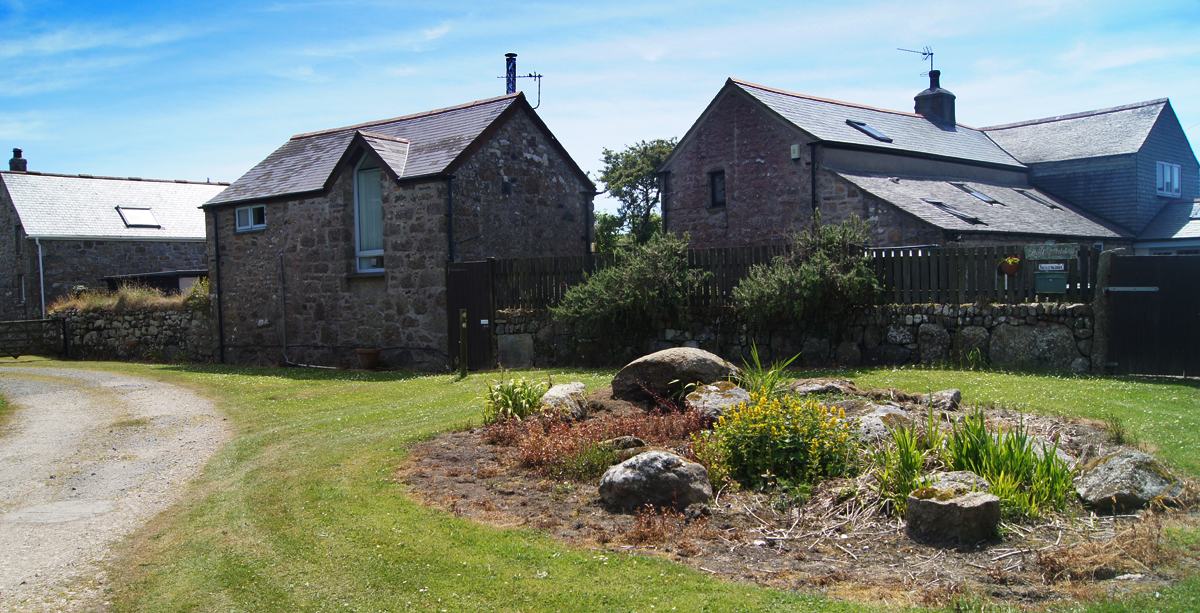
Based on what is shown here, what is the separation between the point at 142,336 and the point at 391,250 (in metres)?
11.6

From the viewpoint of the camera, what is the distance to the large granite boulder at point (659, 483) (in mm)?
6328

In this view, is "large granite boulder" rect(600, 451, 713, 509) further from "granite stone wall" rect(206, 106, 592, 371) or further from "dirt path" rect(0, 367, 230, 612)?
"granite stone wall" rect(206, 106, 592, 371)

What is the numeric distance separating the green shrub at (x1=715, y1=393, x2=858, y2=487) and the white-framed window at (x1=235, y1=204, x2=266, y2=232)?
1875 centimetres

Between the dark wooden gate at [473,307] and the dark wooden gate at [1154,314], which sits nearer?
the dark wooden gate at [1154,314]

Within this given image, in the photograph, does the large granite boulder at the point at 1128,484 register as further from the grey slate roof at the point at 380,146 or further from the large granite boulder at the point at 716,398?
the grey slate roof at the point at 380,146

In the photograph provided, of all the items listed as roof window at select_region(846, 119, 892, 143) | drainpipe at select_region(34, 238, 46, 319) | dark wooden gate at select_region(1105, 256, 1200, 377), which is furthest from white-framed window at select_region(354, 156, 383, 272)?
drainpipe at select_region(34, 238, 46, 319)

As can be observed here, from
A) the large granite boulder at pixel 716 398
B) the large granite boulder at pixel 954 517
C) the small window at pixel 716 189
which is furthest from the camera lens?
the small window at pixel 716 189

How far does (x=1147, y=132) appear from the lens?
3100 centimetres

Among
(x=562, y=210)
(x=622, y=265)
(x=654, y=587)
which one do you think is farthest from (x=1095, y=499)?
(x=562, y=210)

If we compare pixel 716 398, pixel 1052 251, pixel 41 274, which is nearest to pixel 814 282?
pixel 1052 251

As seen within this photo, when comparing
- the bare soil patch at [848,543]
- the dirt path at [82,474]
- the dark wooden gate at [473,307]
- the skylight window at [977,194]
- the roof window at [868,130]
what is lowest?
the dirt path at [82,474]

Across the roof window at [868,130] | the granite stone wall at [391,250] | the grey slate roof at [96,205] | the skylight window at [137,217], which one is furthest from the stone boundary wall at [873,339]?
the skylight window at [137,217]

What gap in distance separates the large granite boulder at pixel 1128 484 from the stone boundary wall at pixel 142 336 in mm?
23182

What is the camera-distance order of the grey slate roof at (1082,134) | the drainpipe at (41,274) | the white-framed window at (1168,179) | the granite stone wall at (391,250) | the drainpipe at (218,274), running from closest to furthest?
1. the granite stone wall at (391,250)
2. the drainpipe at (218,274)
3. the grey slate roof at (1082,134)
4. the drainpipe at (41,274)
5. the white-framed window at (1168,179)
